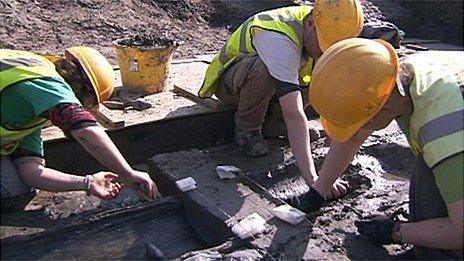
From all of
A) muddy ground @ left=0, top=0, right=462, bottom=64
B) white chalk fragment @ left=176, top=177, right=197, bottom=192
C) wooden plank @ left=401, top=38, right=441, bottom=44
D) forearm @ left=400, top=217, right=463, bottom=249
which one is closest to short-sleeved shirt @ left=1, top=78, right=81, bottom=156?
white chalk fragment @ left=176, top=177, right=197, bottom=192

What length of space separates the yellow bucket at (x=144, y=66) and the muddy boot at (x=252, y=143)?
37.3 inches

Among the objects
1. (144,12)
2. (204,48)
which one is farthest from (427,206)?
(144,12)

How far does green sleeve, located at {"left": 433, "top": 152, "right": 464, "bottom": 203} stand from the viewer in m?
2.51

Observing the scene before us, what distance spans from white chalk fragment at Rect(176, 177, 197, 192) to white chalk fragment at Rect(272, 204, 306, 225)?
54cm

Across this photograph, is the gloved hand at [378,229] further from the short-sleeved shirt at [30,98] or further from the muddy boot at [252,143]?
the short-sleeved shirt at [30,98]

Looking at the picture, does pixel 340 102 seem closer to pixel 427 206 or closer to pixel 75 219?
pixel 427 206

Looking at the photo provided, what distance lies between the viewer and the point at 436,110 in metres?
2.61

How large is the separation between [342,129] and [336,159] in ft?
1.38

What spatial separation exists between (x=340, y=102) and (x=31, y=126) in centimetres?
161

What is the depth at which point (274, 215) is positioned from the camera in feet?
10.8

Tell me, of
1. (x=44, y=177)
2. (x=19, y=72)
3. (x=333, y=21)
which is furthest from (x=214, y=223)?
(x=333, y=21)

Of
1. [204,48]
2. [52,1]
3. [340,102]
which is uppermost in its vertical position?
[340,102]

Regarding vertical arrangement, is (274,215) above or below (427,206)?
below

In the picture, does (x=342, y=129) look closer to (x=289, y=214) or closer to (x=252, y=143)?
(x=289, y=214)
